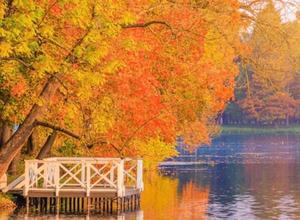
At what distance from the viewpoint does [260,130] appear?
14325 centimetres

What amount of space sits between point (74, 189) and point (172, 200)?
Result: 269 inches

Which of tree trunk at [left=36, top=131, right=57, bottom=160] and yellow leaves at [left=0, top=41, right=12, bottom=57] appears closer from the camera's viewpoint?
yellow leaves at [left=0, top=41, right=12, bottom=57]

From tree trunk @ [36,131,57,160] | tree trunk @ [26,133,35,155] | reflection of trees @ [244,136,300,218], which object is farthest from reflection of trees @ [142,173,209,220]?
tree trunk @ [26,133,35,155]

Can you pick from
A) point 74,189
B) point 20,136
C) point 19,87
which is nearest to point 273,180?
point 74,189

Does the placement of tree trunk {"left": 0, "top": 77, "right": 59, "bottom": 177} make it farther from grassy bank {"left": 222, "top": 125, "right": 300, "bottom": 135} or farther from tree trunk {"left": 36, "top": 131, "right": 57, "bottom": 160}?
grassy bank {"left": 222, "top": 125, "right": 300, "bottom": 135}

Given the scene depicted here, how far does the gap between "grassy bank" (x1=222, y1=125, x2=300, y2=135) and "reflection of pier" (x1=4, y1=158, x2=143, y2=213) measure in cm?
10270

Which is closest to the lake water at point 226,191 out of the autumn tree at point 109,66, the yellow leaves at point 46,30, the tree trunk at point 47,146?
the autumn tree at point 109,66

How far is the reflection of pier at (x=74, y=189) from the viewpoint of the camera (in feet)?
116

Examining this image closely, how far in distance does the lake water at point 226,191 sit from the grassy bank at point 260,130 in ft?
194

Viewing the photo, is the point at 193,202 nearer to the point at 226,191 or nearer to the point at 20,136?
the point at 226,191

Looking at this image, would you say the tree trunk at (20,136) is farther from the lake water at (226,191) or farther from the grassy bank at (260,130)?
the grassy bank at (260,130)

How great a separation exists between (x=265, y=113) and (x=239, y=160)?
65450 millimetres

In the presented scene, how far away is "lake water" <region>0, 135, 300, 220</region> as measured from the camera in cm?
3528

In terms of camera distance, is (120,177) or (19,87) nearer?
(19,87)
